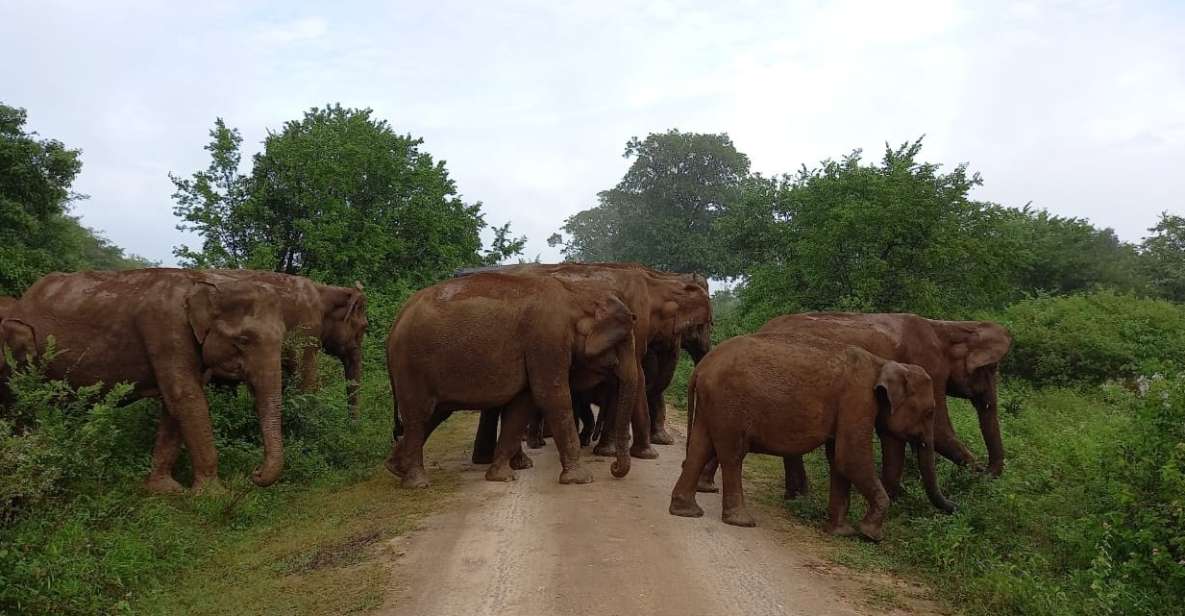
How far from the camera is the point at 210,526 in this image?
8.18m

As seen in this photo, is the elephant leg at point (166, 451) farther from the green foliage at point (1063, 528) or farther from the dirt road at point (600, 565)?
the green foliage at point (1063, 528)

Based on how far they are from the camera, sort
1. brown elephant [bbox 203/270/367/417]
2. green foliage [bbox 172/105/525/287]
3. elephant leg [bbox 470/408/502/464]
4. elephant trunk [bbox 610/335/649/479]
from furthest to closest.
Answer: green foliage [bbox 172/105/525/287] < brown elephant [bbox 203/270/367/417] < elephant leg [bbox 470/408/502/464] < elephant trunk [bbox 610/335/649/479]

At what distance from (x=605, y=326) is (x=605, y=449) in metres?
2.63

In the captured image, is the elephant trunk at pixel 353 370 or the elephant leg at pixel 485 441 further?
the elephant trunk at pixel 353 370

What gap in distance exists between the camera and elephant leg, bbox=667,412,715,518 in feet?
27.8

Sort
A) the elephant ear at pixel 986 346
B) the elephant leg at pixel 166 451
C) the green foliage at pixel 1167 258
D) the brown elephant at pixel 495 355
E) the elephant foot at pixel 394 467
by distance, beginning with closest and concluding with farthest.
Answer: the elephant leg at pixel 166 451 → the brown elephant at pixel 495 355 → the elephant foot at pixel 394 467 → the elephant ear at pixel 986 346 → the green foliage at pixel 1167 258

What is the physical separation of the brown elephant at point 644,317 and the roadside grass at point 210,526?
7.78ft

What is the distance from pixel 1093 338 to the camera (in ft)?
57.9

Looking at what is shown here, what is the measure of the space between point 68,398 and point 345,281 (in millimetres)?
13420

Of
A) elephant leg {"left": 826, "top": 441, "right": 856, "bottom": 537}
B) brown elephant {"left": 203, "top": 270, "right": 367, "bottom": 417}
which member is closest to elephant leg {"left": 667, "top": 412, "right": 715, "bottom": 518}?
elephant leg {"left": 826, "top": 441, "right": 856, "bottom": 537}

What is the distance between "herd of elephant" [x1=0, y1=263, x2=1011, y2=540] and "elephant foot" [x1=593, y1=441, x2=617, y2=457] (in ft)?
4.73

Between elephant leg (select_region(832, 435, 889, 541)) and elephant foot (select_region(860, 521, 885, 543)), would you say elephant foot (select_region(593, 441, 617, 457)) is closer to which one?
elephant leg (select_region(832, 435, 889, 541))

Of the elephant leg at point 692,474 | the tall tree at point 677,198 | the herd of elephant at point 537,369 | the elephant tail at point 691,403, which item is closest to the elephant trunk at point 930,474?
the herd of elephant at point 537,369

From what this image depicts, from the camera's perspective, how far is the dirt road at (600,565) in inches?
234
